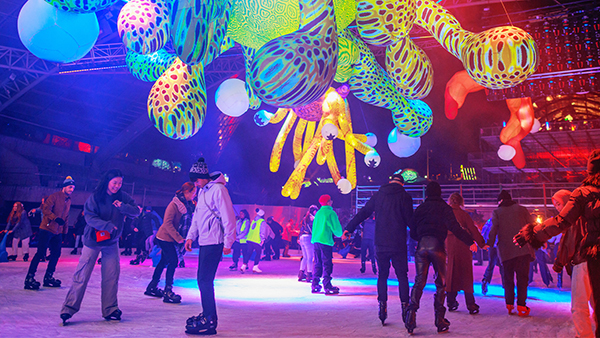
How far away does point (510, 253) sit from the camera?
500 cm

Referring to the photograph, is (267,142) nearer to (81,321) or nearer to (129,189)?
(129,189)

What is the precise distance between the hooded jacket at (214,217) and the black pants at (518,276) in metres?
3.46

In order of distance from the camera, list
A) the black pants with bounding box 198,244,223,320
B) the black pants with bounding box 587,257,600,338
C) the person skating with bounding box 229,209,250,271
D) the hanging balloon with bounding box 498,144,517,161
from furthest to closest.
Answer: the person skating with bounding box 229,209,250,271
the hanging balloon with bounding box 498,144,517,161
the black pants with bounding box 198,244,223,320
the black pants with bounding box 587,257,600,338

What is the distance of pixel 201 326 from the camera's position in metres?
3.41

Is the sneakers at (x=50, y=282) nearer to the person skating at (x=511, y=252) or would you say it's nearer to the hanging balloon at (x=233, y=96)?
the hanging balloon at (x=233, y=96)

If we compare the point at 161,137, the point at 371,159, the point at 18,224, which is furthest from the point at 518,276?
the point at 161,137

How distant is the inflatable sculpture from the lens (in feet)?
11.2

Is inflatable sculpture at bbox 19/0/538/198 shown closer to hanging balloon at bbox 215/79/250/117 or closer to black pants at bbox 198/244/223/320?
hanging balloon at bbox 215/79/250/117

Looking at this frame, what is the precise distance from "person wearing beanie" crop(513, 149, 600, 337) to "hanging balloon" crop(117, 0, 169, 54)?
401cm

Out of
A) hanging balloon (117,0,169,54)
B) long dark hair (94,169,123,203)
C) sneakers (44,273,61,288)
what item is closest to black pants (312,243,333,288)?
long dark hair (94,169,123,203)

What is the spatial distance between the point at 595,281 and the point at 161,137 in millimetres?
23228

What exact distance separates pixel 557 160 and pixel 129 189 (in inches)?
854

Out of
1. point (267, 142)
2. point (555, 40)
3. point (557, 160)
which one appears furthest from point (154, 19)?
point (557, 160)

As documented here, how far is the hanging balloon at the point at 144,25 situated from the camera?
4.44 meters
